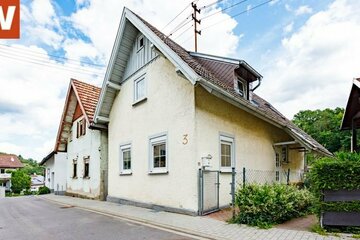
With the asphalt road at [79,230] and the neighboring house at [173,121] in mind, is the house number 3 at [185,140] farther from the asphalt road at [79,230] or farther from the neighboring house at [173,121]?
the asphalt road at [79,230]

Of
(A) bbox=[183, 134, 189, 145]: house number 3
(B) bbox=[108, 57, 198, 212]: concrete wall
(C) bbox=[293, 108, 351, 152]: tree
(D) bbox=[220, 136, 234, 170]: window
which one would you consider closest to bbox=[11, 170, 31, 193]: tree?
(B) bbox=[108, 57, 198, 212]: concrete wall

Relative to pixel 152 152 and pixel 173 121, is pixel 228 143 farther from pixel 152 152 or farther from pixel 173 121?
pixel 152 152

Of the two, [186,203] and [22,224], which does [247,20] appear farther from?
[22,224]

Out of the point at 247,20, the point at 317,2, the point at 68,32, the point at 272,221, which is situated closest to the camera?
the point at 272,221

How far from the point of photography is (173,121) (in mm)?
10680

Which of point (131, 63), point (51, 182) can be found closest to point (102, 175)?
point (131, 63)

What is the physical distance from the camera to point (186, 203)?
966 centimetres

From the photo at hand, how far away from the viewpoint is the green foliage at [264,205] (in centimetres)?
766

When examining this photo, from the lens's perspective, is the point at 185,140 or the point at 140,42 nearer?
the point at 185,140

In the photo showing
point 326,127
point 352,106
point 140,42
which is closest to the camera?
point 352,106

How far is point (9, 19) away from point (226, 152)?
9.11m

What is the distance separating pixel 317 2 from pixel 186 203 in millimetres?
9187

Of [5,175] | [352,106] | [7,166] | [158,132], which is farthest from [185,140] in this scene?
[7,166]

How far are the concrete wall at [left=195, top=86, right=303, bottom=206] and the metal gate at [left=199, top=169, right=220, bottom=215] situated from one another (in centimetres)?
40
